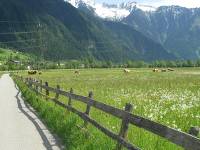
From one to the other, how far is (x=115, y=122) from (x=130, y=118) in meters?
5.20

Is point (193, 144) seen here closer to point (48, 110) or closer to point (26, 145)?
point (26, 145)

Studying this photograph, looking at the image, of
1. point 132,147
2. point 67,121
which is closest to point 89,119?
point 67,121

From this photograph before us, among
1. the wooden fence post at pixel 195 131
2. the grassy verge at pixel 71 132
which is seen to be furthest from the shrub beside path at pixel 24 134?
the wooden fence post at pixel 195 131

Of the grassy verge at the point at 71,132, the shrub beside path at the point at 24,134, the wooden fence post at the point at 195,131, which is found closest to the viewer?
the wooden fence post at the point at 195,131

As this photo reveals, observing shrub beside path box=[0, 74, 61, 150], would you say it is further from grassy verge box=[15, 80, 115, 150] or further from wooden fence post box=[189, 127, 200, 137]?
wooden fence post box=[189, 127, 200, 137]

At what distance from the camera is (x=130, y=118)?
10016 millimetres

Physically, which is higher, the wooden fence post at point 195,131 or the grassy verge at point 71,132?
the wooden fence post at point 195,131

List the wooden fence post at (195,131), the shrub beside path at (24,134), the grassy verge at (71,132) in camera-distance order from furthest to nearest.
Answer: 1. the shrub beside path at (24,134)
2. the grassy verge at (71,132)
3. the wooden fence post at (195,131)

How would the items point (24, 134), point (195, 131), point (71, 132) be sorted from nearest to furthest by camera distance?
1. point (195, 131)
2. point (71, 132)
3. point (24, 134)

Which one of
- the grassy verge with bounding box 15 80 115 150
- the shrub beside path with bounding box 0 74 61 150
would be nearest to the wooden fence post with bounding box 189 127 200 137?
the grassy verge with bounding box 15 80 115 150

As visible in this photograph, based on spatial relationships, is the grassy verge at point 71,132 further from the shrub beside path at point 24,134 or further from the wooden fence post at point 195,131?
→ the wooden fence post at point 195,131

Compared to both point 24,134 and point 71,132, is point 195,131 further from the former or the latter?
point 24,134

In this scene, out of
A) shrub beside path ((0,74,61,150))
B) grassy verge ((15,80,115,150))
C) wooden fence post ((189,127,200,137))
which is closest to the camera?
wooden fence post ((189,127,200,137))

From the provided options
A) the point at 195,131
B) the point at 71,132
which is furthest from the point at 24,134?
the point at 195,131
